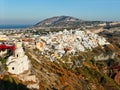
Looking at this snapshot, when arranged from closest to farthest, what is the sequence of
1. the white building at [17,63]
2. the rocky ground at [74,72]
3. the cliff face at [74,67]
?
1. the white building at [17,63]
2. the rocky ground at [74,72]
3. the cliff face at [74,67]

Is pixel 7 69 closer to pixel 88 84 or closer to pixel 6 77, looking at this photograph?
pixel 6 77

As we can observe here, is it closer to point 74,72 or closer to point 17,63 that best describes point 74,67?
point 74,72

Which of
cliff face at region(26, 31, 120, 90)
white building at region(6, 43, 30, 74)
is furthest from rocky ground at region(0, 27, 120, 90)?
white building at region(6, 43, 30, 74)

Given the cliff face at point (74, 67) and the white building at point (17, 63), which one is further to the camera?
the cliff face at point (74, 67)

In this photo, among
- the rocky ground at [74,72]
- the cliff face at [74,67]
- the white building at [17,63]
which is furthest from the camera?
the cliff face at [74,67]

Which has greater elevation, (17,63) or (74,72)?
(17,63)

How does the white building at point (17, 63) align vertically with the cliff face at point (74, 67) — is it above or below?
above

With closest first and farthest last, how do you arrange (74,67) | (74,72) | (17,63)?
(17,63) → (74,72) → (74,67)

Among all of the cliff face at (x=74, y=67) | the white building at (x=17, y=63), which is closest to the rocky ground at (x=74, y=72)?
the cliff face at (x=74, y=67)

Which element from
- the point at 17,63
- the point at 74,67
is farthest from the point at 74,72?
the point at 17,63

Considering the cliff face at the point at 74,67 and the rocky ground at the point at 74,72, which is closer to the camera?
the rocky ground at the point at 74,72

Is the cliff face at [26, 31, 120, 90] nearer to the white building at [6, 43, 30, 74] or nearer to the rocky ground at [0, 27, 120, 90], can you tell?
the rocky ground at [0, 27, 120, 90]

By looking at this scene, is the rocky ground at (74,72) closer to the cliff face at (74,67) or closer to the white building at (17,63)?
the cliff face at (74,67)
